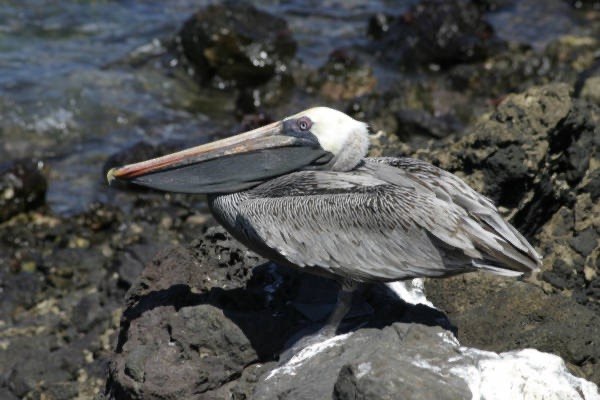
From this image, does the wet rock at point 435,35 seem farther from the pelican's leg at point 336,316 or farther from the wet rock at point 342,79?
the pelican's leg at point 336,316

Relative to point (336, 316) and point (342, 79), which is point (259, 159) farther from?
point (342, 79)

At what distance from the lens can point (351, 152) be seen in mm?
5809

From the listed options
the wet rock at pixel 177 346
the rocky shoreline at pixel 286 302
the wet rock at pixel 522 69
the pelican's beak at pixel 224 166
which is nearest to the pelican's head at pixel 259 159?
the pelican's beak at pixel 224 166

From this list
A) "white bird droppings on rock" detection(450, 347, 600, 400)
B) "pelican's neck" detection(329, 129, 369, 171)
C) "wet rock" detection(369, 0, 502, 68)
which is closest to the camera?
"white bird droppings on rock" detection(450, 347, 600, 400)

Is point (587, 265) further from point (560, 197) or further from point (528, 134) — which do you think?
point (528, 134)

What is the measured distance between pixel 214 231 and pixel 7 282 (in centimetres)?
411

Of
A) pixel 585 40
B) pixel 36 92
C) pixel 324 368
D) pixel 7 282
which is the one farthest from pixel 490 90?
pixel 324 368

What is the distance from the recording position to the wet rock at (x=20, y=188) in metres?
10.7

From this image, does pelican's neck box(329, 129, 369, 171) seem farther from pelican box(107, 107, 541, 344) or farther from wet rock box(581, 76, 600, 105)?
wet rock box(581, 76, 600, 105)

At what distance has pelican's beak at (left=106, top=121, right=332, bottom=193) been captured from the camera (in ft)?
→ 19.1

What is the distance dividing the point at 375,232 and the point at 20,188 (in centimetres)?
702

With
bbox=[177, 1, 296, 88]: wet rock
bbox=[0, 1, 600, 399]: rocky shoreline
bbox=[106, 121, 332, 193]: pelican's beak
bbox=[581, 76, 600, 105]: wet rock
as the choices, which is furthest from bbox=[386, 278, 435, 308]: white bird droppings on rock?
bbox=[177, 1, 296, 88]: wet rock

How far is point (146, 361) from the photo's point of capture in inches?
207

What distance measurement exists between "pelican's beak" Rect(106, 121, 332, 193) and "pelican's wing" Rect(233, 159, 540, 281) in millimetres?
422
